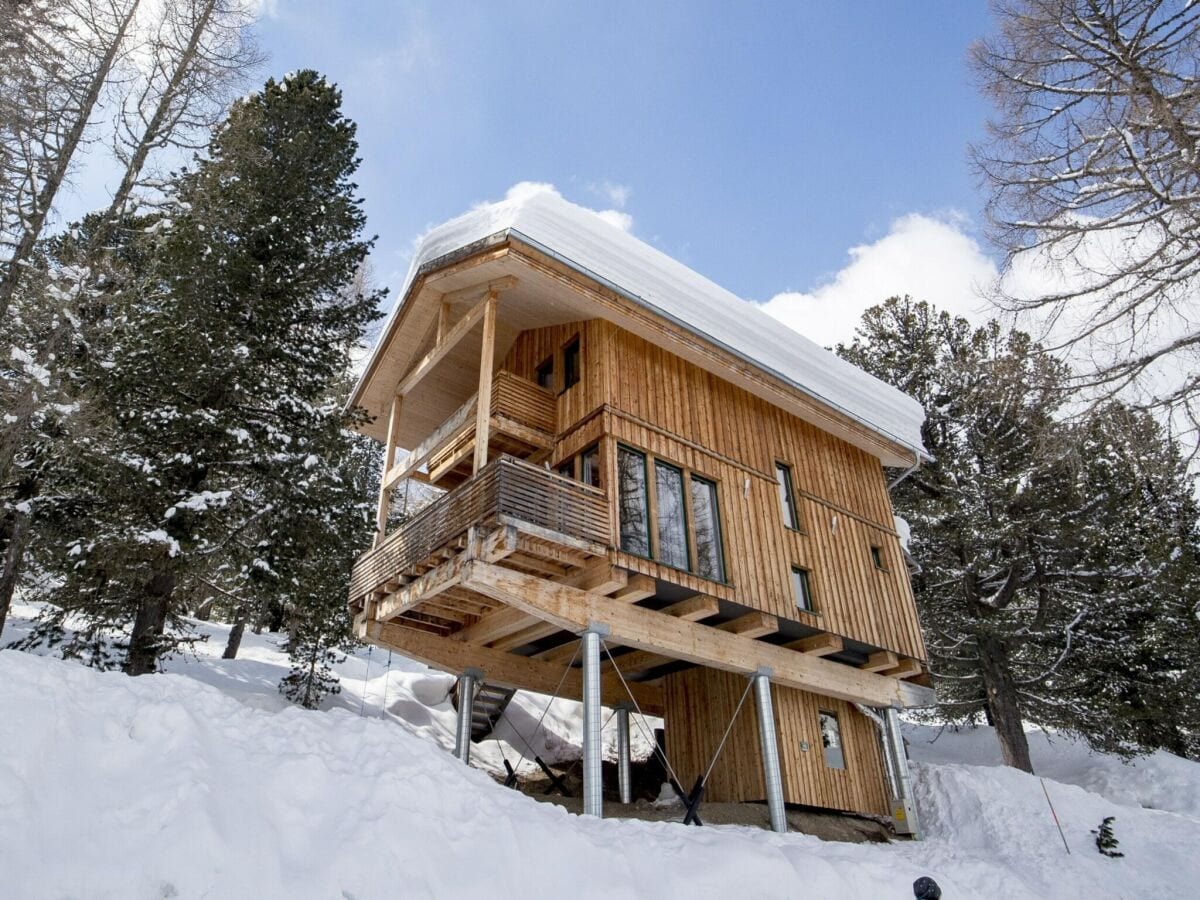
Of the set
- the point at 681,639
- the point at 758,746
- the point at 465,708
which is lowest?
the point at 758,746

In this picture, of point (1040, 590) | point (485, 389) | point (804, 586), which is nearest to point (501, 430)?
point (485, 389)

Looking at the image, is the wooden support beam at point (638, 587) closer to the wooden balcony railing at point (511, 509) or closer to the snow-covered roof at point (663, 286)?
the wooden balcony railing at point (511, 509)

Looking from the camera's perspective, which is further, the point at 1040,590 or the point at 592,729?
the point at 1040,590

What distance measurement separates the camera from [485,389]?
11812 mm

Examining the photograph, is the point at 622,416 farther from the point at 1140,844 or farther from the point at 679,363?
the point at 1140,844

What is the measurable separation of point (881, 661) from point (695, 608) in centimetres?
496

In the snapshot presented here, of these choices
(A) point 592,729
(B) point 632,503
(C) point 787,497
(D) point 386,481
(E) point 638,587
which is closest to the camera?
(A) point 592,729

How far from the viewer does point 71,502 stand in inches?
454

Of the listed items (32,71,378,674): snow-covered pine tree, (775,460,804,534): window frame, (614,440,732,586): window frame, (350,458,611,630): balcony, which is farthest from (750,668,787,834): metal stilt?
(32,71,378,674): snow-covered pine tree

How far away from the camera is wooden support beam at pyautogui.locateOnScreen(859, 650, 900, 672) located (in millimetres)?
14406

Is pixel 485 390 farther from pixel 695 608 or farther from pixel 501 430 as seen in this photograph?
pixel 695 608

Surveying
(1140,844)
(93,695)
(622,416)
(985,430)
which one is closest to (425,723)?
(622,416)

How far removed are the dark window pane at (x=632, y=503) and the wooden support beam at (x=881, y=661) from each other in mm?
5948

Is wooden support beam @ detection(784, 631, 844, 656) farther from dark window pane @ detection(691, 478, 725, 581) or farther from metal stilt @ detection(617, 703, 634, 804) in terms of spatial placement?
metal stilt @ detection(617, 703, 634, 804)
